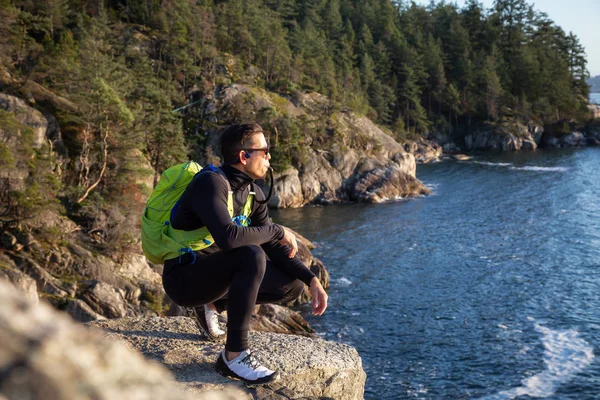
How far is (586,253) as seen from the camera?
2408 cm

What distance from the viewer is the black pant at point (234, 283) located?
13.2ft

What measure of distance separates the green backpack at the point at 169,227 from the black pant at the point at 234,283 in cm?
11

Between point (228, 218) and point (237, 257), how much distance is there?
1.16 feet

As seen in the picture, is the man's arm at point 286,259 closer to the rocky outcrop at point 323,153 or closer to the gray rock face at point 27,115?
the gray rock face at point 27,115

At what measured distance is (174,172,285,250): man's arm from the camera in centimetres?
383

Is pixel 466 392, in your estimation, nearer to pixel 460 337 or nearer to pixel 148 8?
pixel 460 337

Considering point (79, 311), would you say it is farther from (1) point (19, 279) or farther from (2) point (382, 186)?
(2) point (382, 186)

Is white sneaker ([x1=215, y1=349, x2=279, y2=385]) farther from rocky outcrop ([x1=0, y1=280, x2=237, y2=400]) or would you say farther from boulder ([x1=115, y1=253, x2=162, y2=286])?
boulder ([x1=115, y1=253, x2=162, y2=286])

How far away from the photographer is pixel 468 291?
2034cm

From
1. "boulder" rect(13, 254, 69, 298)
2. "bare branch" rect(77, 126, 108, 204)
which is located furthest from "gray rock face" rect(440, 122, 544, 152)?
"boulder" rect(13, 254, 69, 298)

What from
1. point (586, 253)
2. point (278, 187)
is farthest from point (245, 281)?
point (278, 187)

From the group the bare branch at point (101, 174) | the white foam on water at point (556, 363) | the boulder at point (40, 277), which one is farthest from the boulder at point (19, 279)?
the white foam on water at point (556, 363)

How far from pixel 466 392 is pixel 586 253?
563 inches

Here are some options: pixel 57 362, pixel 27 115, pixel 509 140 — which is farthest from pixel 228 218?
pixel 509 140
